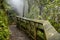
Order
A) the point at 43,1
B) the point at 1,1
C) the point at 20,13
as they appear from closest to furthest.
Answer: the point at 1,1
the point at 43,1
the point at 20,13

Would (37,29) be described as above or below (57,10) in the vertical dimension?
below

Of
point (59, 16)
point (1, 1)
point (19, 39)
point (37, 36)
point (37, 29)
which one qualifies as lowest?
point (19, 39)

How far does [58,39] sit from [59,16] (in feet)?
13.8

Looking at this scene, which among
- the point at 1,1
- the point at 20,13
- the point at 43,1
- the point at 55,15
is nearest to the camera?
the point at 55,15

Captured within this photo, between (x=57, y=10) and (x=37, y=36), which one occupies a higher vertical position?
(x=57, y=10)

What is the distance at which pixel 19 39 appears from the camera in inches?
271

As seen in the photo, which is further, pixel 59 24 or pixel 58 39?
pixel 59 24

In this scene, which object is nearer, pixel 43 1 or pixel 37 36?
pixel 37 36

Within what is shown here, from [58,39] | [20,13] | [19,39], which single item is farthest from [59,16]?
[20,13]

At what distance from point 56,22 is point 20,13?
1805 centimetres

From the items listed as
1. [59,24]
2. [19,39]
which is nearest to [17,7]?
[19,39]

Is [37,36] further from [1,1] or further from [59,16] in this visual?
[1,1]

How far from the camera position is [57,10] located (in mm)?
6043

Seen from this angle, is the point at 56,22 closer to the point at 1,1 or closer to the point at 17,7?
the point at 1,1
